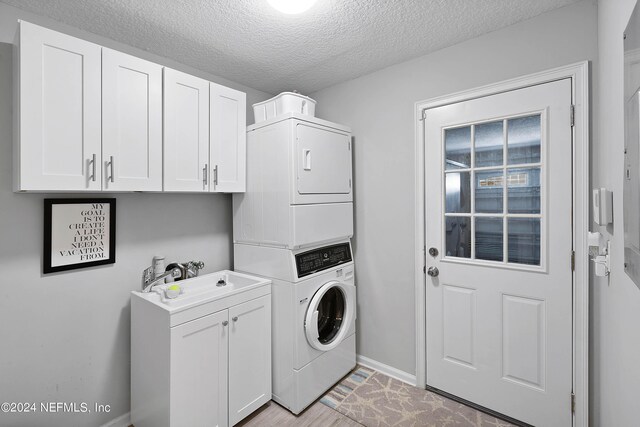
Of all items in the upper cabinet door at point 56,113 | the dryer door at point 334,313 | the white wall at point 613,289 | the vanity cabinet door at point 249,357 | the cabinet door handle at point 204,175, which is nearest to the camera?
the white wall at point 613,289

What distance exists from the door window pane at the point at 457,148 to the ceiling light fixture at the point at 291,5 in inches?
49.1

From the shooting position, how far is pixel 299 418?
6.57 ft

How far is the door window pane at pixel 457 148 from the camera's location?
80.3 inches

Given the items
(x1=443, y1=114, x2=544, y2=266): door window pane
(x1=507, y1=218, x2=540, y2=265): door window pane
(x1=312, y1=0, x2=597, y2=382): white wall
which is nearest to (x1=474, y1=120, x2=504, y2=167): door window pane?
(x1=443, y1=114, x2=544, y2=266): door window pane

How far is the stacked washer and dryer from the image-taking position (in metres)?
2.04

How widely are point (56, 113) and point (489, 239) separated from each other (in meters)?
2.53

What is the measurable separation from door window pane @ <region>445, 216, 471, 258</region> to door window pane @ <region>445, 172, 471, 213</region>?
0.23ft

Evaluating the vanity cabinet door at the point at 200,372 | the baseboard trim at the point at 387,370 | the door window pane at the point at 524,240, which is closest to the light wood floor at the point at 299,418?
the vanity cabinet door at the point at 200,372

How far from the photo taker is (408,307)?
7.68 ft

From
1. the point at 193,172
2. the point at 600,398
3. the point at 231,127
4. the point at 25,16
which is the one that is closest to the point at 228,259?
the point at 193,172

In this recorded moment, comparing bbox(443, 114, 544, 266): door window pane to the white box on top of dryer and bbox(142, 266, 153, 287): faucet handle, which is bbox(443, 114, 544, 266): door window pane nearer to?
the white box on top of dryer

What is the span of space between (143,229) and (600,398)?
2.86m

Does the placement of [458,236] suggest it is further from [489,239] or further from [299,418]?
[299,418]

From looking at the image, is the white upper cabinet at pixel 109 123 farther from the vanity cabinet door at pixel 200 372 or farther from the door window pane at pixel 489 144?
the door window pane at pixel 489 144
